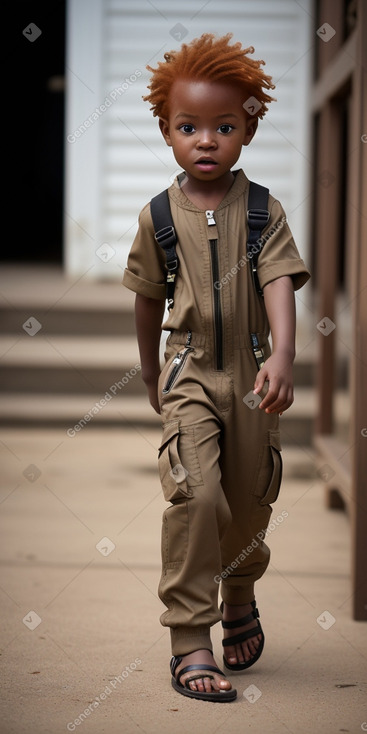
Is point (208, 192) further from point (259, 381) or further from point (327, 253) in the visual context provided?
point (327, 253)

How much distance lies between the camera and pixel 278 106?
277 inches

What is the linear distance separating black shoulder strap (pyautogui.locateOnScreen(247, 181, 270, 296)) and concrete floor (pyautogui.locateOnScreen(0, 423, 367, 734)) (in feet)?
3.36

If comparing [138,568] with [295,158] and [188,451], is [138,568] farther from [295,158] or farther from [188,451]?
[295,158]

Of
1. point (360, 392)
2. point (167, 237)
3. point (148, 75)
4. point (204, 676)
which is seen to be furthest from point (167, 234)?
point (148, 75)

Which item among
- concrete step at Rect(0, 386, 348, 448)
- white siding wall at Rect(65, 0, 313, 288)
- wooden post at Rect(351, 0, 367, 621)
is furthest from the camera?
white siding wall at Rect(65, 0, 313, 288)

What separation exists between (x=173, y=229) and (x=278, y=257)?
0.87 feet

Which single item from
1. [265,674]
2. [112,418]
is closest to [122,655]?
[265,674]

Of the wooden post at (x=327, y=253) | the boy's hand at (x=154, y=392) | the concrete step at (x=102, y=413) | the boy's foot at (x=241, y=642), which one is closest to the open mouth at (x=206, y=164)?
the boy's hand at (x=154, y=392)

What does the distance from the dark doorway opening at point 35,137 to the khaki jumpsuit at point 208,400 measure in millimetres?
8911

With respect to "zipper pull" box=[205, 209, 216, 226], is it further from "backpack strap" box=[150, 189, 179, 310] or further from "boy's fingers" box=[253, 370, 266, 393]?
"boy's fingers" box=[253, 370, 266, 393]

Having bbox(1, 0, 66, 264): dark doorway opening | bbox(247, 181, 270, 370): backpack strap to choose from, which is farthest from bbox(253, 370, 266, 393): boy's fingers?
bbox(1, 0, 66, 264): dark doorway opening

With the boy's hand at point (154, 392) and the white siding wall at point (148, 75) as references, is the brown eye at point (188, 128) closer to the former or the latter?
the boy's hand at point (154, 392)

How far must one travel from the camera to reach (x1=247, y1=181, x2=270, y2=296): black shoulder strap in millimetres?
2533

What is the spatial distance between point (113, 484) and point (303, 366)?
1727mm
